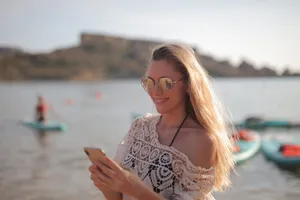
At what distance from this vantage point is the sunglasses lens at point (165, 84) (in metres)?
Answer: 2.16

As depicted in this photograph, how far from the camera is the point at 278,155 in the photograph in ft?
46.9

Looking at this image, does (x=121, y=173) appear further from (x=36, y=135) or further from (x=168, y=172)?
(x=36, y=135)

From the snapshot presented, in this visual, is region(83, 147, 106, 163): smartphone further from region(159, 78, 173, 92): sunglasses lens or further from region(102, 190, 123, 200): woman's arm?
region(159, 78, 173, 92): sunglasses lens

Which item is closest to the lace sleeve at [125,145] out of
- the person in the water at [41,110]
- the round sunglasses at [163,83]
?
the round sunglasses at [163,83]

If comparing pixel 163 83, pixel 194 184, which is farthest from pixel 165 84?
pixel 194 184

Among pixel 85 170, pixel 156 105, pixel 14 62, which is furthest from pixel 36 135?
pixel 14 62

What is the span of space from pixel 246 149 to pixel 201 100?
13.5m

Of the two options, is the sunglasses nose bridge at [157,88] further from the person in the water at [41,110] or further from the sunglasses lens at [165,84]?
the person in the water at [41,110]

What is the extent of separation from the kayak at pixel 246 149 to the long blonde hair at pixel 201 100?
11.9 m

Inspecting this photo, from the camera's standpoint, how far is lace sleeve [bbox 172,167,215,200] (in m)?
2.08

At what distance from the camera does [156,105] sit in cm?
224

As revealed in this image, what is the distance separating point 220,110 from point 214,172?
0.32m

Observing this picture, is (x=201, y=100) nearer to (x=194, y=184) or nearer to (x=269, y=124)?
(x=194, y=184)

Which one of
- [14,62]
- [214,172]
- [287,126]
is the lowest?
[14,62]
